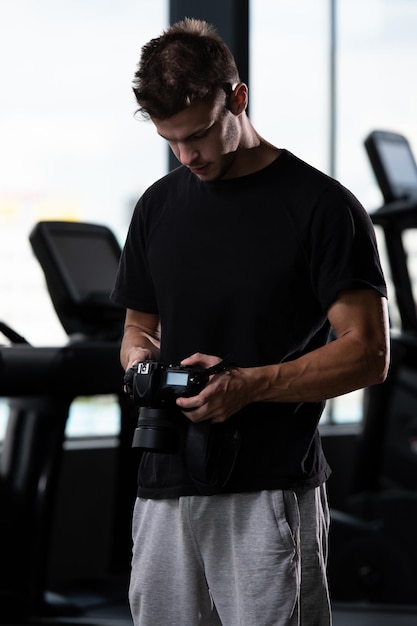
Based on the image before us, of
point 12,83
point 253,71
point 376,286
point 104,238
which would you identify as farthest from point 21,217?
point 376,286

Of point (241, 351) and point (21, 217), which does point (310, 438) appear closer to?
point (241, 351)

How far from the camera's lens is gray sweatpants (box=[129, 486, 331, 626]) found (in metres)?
1.49

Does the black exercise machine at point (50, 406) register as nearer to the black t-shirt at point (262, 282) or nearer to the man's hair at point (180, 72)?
the black t-shirt at point (262, 282)

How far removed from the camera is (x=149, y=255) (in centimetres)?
161

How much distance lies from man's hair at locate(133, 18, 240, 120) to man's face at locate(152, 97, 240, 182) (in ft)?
0.05

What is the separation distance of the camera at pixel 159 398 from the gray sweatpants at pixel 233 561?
0.10 meters

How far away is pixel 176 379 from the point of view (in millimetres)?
1460

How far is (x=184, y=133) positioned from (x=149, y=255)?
219 millimetres

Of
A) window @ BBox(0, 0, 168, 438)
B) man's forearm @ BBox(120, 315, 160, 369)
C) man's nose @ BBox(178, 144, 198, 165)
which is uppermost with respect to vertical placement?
window @ BBox(0, 0, 168, 438)

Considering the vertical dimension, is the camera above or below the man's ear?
below

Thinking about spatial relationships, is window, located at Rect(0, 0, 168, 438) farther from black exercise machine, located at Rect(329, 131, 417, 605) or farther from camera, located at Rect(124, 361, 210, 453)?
camera, located at Rect(124, 361, 210, 453)

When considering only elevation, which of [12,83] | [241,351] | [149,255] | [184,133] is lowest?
[241,351]

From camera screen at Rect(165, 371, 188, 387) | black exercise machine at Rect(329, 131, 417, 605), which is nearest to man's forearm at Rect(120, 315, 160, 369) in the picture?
camera screen at Rect(165, 371, 188, 387)

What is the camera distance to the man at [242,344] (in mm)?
1471
